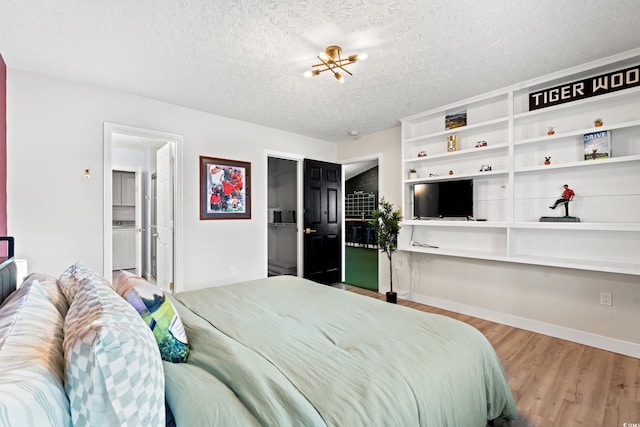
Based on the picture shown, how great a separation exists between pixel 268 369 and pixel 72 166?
3209 mm

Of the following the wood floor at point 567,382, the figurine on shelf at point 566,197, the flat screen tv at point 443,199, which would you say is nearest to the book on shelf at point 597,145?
the figurine on shelf at point 566,197

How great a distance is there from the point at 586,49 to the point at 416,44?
4.74ft

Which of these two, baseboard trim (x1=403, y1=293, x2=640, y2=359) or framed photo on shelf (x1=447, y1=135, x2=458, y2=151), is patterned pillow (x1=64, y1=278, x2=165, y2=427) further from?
framed photo on shelf (x1=447, y1=135, x2=458, y2=151)

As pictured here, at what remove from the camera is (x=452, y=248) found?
3.90 meters

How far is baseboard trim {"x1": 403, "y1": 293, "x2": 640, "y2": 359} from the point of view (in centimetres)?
263

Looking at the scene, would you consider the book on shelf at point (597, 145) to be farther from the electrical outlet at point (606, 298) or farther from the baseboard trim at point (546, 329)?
the baseboard trim at point (546, 329)

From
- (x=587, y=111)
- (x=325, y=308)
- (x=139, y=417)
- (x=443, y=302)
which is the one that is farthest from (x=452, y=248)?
(x=139, y=417)

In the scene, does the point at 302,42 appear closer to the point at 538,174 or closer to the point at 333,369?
the point at 333,369

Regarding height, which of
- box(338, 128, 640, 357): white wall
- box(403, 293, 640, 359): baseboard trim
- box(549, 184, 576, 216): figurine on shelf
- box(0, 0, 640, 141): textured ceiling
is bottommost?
box(403, 293, 640, 359): baseboard trim

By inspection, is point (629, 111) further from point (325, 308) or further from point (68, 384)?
point (68, 384)

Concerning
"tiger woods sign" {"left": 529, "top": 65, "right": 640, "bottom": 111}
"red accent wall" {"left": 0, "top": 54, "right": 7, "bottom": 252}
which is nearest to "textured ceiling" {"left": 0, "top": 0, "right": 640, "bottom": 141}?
"red accent wall" {"left": 0, "top": 54, "right": 7, "bottom": 252}

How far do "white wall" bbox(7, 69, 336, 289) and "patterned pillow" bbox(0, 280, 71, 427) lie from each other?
246cm

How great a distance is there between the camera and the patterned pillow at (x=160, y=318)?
45.1 inches

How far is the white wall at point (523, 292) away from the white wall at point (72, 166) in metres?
2.70
